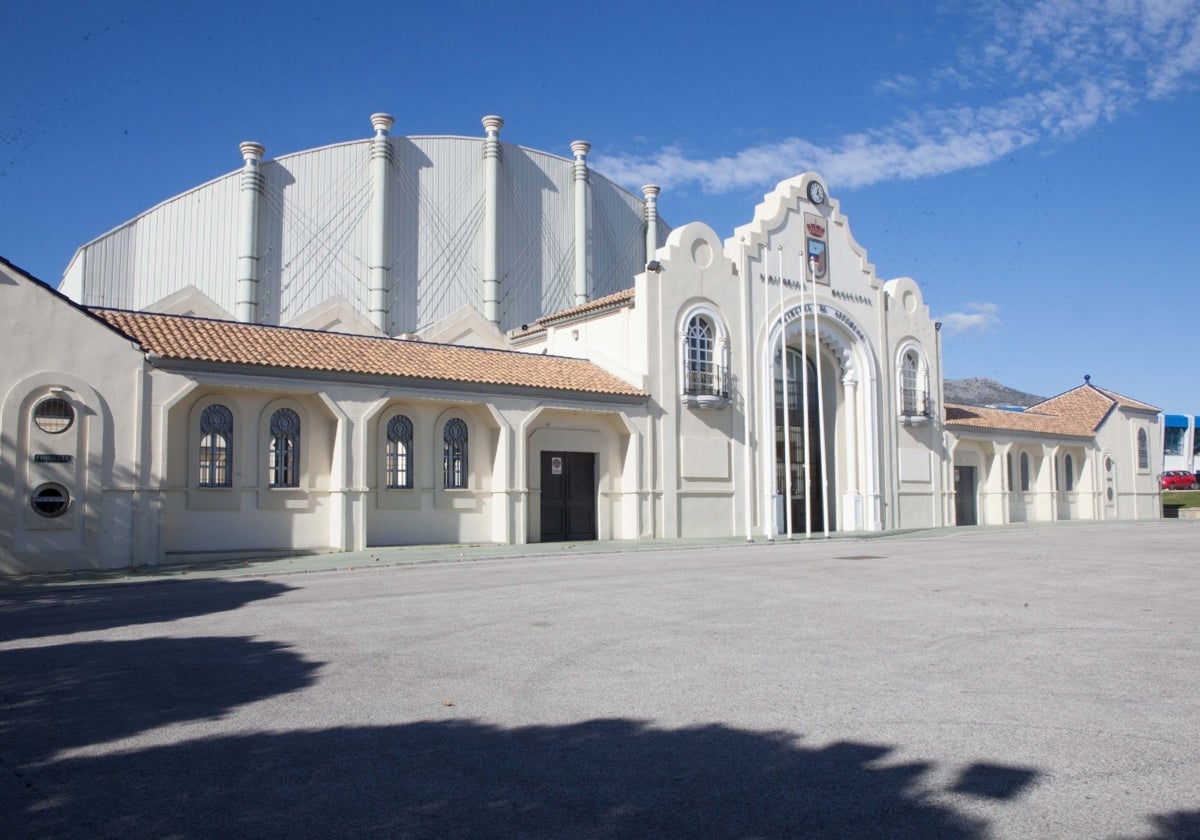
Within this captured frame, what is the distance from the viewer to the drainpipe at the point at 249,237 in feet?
108

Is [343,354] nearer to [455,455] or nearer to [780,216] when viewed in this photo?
[455,455]

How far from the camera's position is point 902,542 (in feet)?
81.1

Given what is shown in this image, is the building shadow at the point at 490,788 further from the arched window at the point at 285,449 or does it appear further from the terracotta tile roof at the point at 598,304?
the terracotta tile roof at the point at 598,304

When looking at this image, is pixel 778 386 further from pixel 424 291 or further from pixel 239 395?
pixel 239 395

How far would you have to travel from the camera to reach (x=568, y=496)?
86.7 feet

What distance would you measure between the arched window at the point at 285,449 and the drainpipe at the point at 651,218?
2352cm

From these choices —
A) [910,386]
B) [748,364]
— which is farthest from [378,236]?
[910,386]

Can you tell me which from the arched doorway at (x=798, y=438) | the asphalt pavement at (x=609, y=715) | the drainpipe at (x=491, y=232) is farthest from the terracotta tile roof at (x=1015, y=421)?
the asphalt pavement at (x=609, y=715)

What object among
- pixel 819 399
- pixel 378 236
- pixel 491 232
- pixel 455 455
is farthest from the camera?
pixel 491 232

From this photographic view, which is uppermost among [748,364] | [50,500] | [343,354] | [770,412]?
[748,364]

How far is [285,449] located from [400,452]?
2.72 meters

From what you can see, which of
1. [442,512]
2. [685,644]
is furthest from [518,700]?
[442,512]

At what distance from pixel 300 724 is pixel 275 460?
51.9ft

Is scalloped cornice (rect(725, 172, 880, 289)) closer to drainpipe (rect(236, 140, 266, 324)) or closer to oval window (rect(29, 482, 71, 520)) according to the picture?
drainpipe (rect(236, 140, 266, 324))
